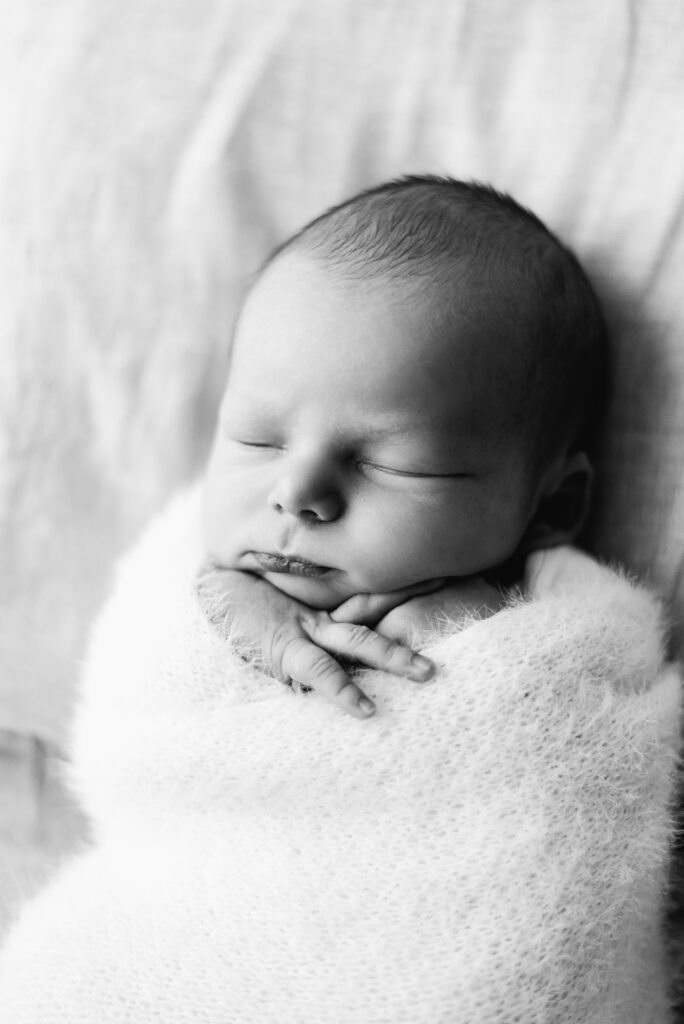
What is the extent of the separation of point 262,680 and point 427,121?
701 mm

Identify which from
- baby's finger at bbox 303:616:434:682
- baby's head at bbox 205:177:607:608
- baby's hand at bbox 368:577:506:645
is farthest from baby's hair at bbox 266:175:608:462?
baby's finger at bbox 303:616:434:682

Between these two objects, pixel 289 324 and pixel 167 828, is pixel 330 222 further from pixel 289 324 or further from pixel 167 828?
pixel 167 828

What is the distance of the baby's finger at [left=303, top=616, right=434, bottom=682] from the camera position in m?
0.90

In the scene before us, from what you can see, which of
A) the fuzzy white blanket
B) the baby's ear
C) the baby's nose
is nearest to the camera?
the fuzzy white blanket

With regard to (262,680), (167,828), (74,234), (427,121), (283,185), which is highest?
(427,121)

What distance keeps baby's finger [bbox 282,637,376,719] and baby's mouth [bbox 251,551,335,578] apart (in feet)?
0.23

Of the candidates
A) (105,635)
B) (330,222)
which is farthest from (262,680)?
(330,222)

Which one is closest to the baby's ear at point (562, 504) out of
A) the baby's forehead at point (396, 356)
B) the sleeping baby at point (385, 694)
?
the sleeping baby at point (385, 694)

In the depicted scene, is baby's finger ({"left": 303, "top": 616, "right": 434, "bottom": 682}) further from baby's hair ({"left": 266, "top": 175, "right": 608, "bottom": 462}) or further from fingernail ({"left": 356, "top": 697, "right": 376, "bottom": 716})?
baby's hair ({"left": 266, "top": 175, "right": 608, "bottom": 462})

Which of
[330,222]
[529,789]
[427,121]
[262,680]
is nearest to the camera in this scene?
[529,789]

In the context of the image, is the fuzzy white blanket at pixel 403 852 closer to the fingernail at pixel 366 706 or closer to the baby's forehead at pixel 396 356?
the fingernail at pixel 366 706

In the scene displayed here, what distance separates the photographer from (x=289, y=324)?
1011 millimetres

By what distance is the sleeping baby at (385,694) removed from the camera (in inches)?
32.8

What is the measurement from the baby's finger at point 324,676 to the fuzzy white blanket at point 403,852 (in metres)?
0.01
